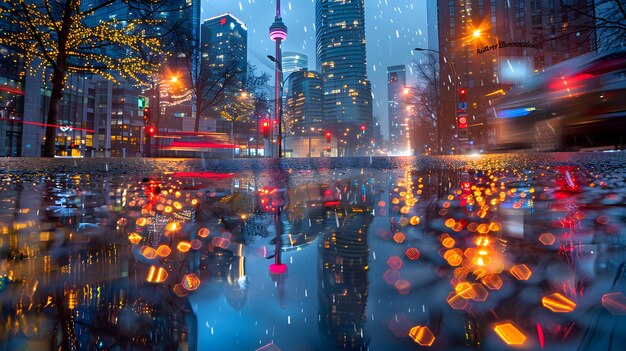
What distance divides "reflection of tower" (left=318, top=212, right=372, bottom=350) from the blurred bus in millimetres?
8513

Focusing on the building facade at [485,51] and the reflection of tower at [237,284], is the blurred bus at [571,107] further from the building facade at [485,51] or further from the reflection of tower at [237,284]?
the building facade at [485,51]

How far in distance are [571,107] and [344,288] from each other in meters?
9.60

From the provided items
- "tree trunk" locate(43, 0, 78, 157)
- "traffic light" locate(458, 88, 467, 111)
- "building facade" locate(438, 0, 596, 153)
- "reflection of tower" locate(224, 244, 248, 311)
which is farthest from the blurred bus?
"building facade" locate(438, 0, 596, 153)

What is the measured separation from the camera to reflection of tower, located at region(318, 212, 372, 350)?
0.69m

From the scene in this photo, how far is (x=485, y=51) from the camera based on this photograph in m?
58.2

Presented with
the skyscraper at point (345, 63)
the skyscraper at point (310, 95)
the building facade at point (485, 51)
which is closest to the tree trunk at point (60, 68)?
the building facade at point (485, 51)

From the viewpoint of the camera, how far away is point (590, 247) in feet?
3.96

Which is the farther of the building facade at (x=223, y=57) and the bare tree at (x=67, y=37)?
the building facade at (x=223, y=57)

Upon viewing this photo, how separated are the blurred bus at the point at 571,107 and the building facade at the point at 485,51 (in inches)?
1267

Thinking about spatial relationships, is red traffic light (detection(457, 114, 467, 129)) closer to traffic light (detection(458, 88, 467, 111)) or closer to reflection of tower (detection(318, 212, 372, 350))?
traffic light (detection(458, 88, 467, 111))

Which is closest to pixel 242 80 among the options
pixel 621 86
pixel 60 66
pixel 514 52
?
pixel 60 66

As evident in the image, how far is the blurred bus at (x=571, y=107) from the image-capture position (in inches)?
283

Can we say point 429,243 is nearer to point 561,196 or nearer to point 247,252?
point 247,252

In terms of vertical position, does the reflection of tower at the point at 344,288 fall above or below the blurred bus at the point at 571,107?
below
